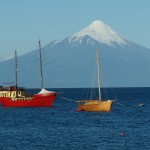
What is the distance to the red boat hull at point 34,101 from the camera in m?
149

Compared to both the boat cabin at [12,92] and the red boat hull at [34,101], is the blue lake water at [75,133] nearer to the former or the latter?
the red boat hull at [34,101]

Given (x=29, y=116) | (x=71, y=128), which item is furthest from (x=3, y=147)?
(x=29, y=116)

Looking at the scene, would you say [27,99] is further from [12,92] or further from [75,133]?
[75,133]

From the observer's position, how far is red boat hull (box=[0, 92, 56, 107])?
488ft

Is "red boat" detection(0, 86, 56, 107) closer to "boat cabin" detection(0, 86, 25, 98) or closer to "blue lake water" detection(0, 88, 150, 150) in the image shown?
"boat cabin" detection(0, 86, 25, 98)

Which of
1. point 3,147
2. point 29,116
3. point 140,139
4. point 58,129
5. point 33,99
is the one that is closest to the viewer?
point 3,147

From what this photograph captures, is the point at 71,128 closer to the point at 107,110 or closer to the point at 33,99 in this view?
the point at 107,110

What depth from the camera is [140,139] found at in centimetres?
8194

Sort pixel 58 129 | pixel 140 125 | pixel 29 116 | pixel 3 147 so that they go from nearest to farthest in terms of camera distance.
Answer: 1. pixel 3 147
2. pixel 58 129
3. pixel 140 125
4. pixel 29 116

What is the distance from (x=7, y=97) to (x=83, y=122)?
52399mm

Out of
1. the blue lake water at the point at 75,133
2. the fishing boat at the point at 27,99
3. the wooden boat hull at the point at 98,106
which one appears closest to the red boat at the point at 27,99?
the fishing boat at the point at 27,99

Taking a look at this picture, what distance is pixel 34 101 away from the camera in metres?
150

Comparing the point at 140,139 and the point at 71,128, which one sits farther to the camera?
the point at 71,128

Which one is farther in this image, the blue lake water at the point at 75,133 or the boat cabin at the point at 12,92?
the boat cabin at the point at 12,92
